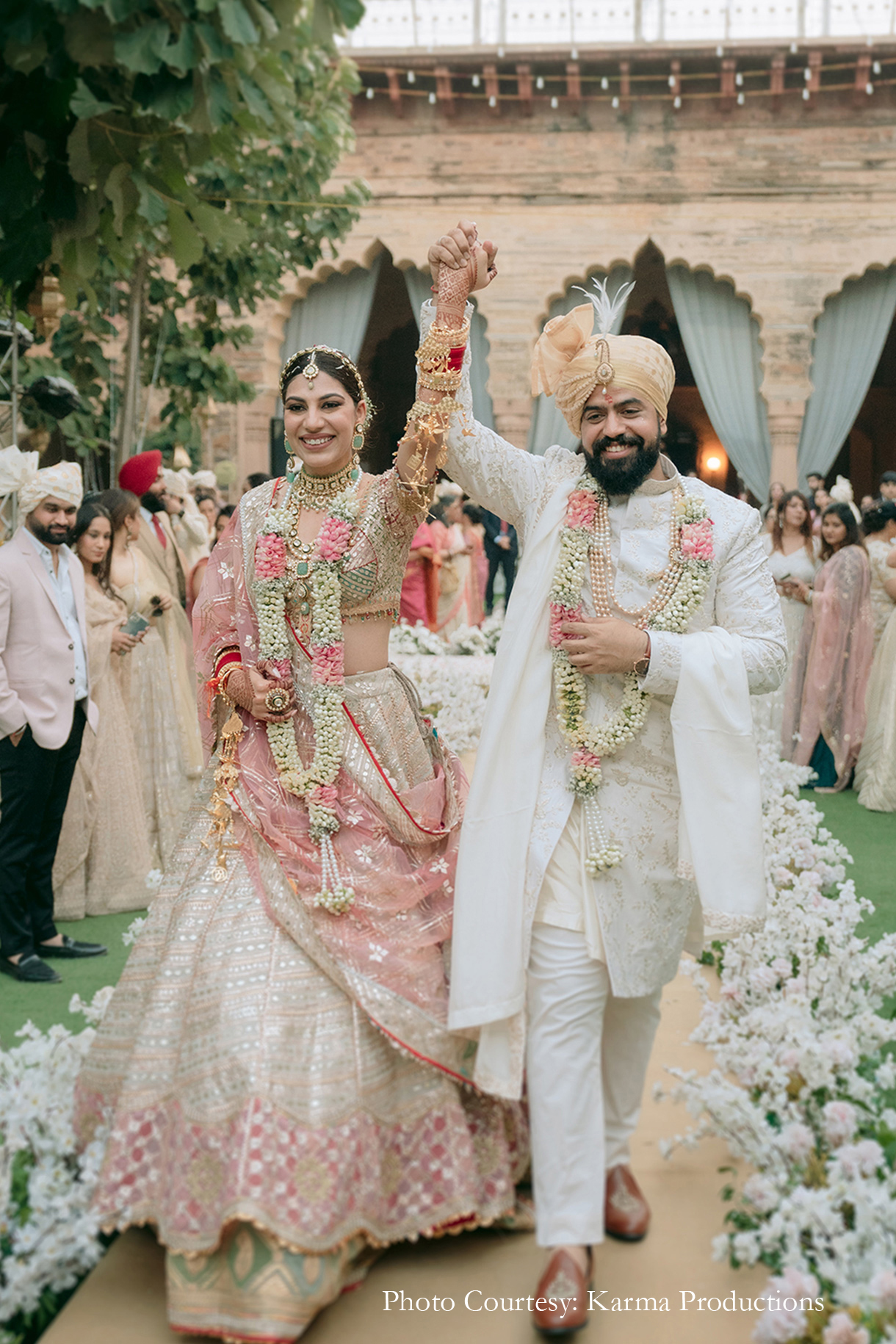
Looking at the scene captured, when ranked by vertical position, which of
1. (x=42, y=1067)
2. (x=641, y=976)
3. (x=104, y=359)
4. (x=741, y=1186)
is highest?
(x=104, y=359)

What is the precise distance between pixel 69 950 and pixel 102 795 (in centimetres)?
89

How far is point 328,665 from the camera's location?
2967 millimetres

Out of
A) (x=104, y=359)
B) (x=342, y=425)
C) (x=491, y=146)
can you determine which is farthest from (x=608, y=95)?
(x=342, y=425)

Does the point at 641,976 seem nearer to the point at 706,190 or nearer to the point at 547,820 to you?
the point at 547,820

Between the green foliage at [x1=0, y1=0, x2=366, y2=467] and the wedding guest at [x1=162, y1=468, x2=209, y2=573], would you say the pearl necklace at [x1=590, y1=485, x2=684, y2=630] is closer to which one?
the green foliage at [x1=0, y1=0, x2=366, y2=467]

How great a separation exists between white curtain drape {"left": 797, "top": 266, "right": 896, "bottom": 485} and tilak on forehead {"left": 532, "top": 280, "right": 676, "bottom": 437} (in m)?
12.9

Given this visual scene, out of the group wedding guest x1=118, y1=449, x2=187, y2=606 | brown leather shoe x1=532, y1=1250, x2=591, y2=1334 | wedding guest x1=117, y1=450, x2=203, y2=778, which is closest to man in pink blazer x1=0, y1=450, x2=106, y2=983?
wedding guest x1=117, y1=450, x2=203, y2=778

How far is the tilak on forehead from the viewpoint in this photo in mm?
2609

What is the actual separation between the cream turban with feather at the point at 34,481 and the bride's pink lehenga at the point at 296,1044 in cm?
176

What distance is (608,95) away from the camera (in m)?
14.6

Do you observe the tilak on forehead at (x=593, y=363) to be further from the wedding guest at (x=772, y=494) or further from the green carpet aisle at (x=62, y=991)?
the wedding guest at (x=772, y=494)

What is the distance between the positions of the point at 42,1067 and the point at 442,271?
211 cm

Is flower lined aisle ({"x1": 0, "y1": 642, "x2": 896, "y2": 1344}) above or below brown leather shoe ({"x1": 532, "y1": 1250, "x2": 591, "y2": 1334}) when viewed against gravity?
above

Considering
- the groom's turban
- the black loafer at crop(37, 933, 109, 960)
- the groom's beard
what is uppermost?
the groom's turban
